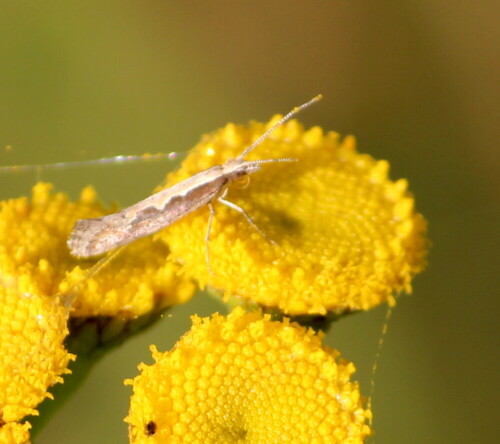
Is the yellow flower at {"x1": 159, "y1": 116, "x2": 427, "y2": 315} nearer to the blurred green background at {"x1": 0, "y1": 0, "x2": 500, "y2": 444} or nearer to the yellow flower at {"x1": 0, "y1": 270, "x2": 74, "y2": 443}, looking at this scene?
the blurred green background at {"x1": 0, "y1": 0, "x2": 500, "y2": 444}

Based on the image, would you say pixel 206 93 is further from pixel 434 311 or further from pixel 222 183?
pixel 434 311

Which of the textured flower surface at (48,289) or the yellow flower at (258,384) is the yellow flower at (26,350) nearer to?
the textured flower surface at (48,289)

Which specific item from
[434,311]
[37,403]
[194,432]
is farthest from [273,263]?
[434,311]

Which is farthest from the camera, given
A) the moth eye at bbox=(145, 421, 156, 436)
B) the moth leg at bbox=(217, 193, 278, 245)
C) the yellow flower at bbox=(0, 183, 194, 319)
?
the moth leg at bbox=(217, 193, 278, 245)

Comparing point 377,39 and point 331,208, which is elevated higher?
point 377,39

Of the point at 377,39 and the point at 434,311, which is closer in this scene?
the point at 434,311

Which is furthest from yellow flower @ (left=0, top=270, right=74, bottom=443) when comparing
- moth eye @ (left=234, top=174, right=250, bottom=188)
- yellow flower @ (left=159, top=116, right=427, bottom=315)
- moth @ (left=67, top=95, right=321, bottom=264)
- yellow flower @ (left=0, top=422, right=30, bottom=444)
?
moth eye @ (left=234, top=174, right=250, bottom=188)

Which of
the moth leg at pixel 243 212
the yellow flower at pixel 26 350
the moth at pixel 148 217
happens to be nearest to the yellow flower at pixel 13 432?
the yellow flower at pixel 26 350
